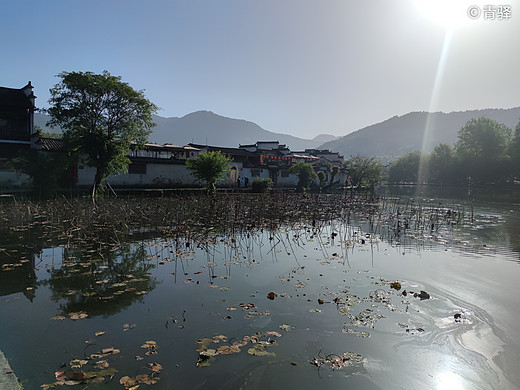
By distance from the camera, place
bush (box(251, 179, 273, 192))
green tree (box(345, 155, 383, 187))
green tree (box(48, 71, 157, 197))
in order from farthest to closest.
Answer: green tree (box(345, 155, 383, 187))
bush (box(251, 179, 273, 192))
green tree (box(48, 71, 157, 197))

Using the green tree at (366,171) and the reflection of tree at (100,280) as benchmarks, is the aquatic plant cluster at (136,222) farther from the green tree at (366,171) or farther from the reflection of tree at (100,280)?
the green tree at (366,171)

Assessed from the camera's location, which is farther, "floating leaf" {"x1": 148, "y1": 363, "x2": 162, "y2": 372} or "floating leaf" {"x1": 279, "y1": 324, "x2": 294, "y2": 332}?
"floating leaf" {"x1": 279, "y1": 324, "x2": 294, "y2": 332}

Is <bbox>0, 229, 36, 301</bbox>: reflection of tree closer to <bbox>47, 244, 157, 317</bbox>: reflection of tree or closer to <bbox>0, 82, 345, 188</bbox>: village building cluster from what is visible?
<bbox>47, 244, 157, 317</bbox>: reflection of tree

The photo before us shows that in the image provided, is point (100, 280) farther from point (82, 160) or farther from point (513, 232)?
point (82, 160)

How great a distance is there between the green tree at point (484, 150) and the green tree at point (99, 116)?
55087 millimetres

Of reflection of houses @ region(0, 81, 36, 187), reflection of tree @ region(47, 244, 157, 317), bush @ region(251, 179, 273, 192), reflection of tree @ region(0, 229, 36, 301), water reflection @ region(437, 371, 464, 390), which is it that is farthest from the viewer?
bush @ region(251, 179, 273, 192)

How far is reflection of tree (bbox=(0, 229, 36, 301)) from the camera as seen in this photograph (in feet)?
19.2

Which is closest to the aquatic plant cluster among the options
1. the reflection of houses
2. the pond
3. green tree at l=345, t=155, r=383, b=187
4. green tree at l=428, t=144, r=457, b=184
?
the pond

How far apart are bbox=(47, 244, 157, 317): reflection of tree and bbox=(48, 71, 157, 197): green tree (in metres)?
15.4

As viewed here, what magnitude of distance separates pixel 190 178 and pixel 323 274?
26629 mm

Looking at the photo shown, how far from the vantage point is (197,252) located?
28.6 feet

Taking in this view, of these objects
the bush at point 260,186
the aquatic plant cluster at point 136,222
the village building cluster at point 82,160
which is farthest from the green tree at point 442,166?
the aquatic plant cluster at point 136,222

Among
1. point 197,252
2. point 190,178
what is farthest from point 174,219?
point 190,178

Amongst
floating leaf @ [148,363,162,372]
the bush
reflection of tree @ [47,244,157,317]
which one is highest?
the bush
